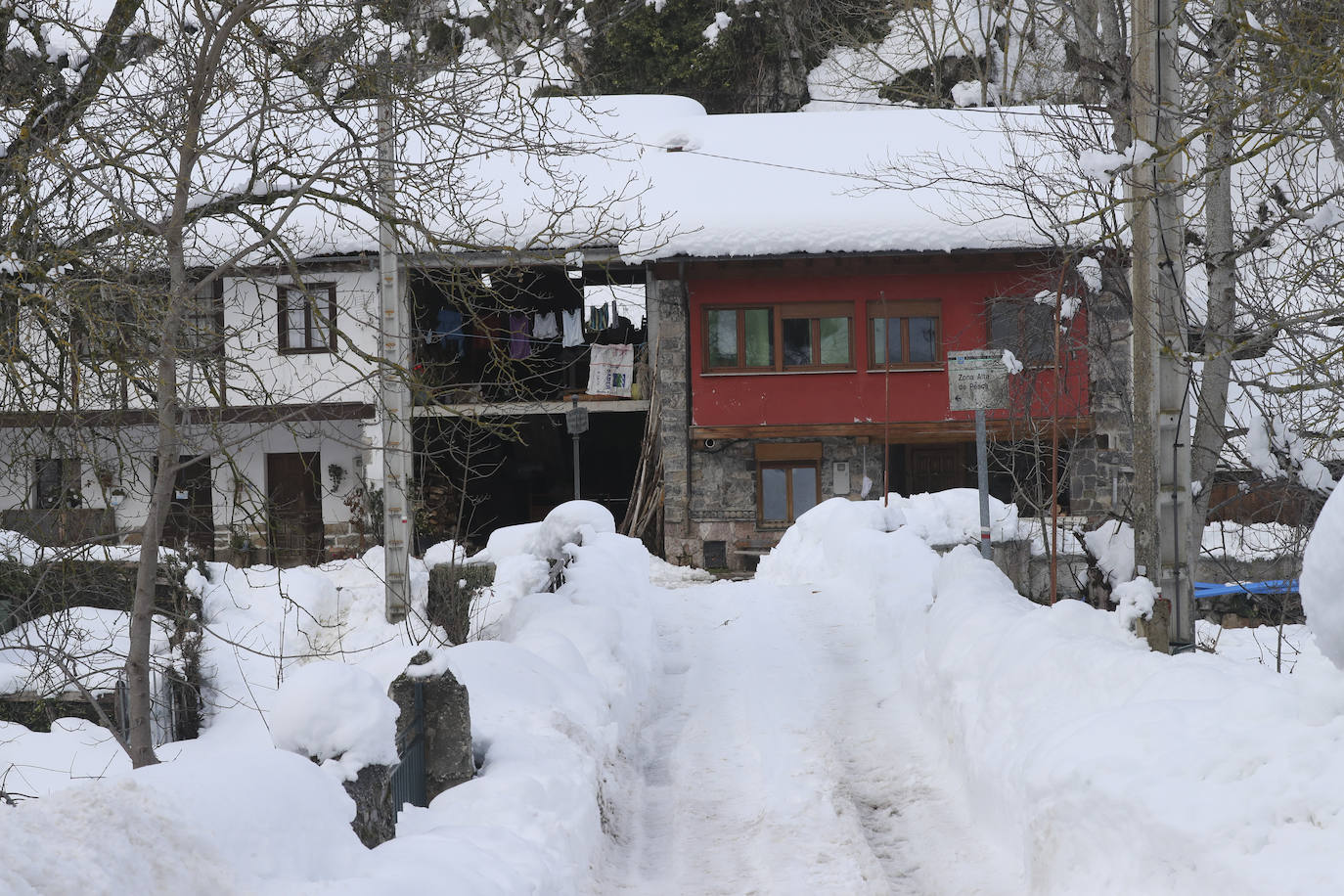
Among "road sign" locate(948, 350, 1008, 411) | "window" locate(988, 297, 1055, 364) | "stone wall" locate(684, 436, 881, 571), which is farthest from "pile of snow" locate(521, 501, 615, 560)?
"window" locate(988, 297, 1055, 364)

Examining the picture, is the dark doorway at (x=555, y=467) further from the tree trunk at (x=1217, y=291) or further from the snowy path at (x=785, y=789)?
the tree trunk at (x=1217, y=291)

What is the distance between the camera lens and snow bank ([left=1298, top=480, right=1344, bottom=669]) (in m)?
3.70

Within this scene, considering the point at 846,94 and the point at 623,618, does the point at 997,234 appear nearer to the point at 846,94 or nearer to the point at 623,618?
the point at 623,618

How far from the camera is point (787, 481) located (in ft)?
70.5

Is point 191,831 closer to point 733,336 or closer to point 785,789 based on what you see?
point 785,789

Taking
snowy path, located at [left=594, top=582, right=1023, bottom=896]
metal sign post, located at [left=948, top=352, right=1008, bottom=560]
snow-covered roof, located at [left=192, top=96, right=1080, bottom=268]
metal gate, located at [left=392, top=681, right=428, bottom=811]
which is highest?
snow-covered roof, located at [left=192, top=96, right=1080, bottom=268]

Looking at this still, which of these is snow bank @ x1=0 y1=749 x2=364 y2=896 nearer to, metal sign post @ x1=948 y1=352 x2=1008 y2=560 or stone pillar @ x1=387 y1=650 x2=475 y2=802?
stone pillar @ x1=387 y1=650 x2=475 y2=802

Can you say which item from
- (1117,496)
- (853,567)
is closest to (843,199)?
(1117,496)

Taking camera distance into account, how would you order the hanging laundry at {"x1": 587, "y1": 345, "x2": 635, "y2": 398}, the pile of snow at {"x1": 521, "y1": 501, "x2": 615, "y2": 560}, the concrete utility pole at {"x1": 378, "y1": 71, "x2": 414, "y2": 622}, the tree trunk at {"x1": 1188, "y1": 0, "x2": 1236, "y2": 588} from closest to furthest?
the tree trunk at {"x1": 1188, "y1": 0, "x2": 1236, "y2": 588} < the concrete utility pole at {"x1": 378, "y1": 71, "x2": 414, "y2": 622} < the pile of snow at {"x1": 521, "y1": 501, "x2": 615, "y2": 560} < the hanging laundry at {"x1": 587, "y1": 345, "x2": 635, "y2": 398}

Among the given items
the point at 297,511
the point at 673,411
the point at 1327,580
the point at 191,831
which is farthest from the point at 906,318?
the point at 191,831

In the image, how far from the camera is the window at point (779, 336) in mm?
21422

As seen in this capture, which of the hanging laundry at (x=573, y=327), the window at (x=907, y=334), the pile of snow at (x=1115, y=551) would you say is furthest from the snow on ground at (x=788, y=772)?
the hanging laundry at (x=573, y=327)

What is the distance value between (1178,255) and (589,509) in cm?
792

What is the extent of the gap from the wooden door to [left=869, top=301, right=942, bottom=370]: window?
6.48 ft
